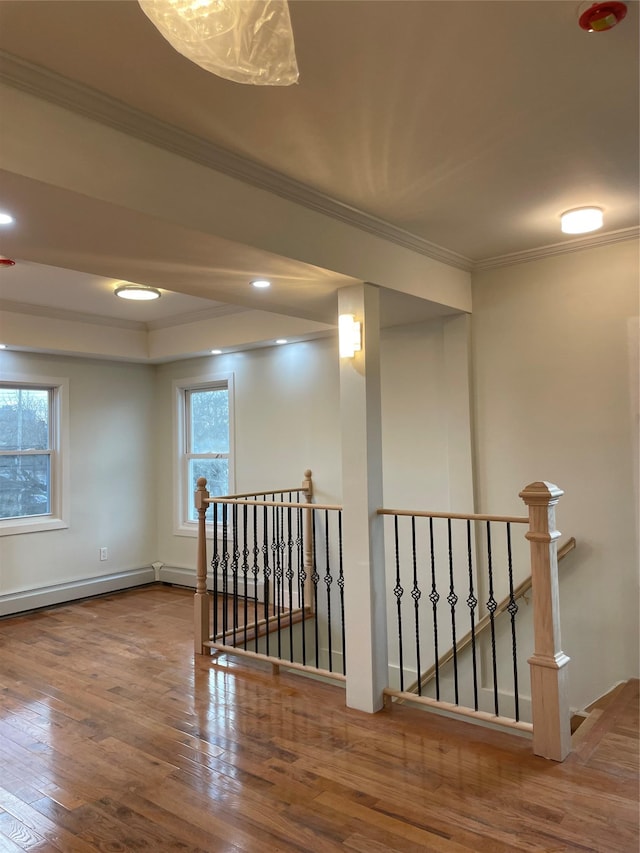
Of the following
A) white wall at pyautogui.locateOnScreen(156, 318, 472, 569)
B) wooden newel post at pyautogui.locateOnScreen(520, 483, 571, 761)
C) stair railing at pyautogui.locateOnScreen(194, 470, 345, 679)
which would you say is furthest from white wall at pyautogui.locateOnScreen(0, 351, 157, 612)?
wooden newel post at pyautogui.locateOnScreen(520, 483, 571, 761)

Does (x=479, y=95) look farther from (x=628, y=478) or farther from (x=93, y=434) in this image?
(x=93, y=434)

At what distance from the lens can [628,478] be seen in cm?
345

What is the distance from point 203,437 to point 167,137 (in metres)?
3.96

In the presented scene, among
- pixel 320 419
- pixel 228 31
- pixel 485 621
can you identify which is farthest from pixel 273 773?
pixel 320 419

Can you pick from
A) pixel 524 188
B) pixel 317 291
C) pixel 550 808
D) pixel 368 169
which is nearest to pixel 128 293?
pixel 317 291

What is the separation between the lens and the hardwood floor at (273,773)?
80.0 inches

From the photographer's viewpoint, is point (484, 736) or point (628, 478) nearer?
point (484, 736)

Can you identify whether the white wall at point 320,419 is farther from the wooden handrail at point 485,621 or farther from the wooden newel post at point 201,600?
the wooden newel post at point 201,600

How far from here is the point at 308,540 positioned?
4.71 m

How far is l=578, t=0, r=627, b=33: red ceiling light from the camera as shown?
1.65 m

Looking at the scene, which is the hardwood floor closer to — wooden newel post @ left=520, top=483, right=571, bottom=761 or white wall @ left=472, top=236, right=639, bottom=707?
wooden newel post @ left=520, top=483, right=571, bottom=761

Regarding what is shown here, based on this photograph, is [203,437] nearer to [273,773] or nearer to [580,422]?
[580,422]

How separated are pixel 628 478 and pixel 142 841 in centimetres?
299

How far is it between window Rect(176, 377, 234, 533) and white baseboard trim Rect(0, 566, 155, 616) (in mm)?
665
